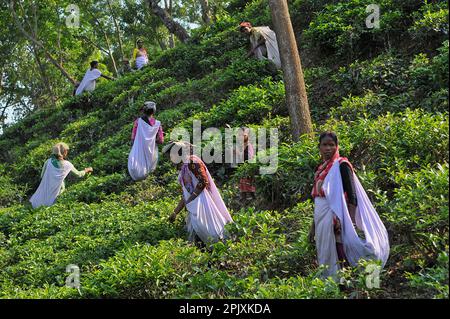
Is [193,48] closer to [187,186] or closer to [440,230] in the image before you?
[187,186]

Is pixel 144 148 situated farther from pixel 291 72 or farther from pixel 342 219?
pixel 342 219

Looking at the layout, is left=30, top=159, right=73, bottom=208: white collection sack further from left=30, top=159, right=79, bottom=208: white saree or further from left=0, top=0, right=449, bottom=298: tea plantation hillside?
left=0, top=0, right=449, bottom=298: tea plantation hillside

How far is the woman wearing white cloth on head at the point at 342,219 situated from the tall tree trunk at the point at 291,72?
3310 millimetres

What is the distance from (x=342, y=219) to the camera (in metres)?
5.43

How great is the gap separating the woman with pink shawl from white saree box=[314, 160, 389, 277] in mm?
1718

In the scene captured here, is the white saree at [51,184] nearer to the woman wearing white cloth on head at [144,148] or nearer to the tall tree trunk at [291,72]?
the woman wearing white cloth on head at [144,148]

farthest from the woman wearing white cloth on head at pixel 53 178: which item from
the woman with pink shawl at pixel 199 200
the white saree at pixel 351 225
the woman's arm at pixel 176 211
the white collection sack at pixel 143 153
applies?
the white saree at pixel 351 225

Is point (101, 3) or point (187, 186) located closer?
point (187, 186)

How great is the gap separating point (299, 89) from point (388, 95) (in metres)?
1.47

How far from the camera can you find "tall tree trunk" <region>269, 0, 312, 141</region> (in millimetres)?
8875

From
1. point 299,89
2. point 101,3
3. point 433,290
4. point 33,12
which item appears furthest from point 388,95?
point 101,3

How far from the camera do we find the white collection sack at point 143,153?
10445 millimetres

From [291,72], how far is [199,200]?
289 cm

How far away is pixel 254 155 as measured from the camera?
357 inches
